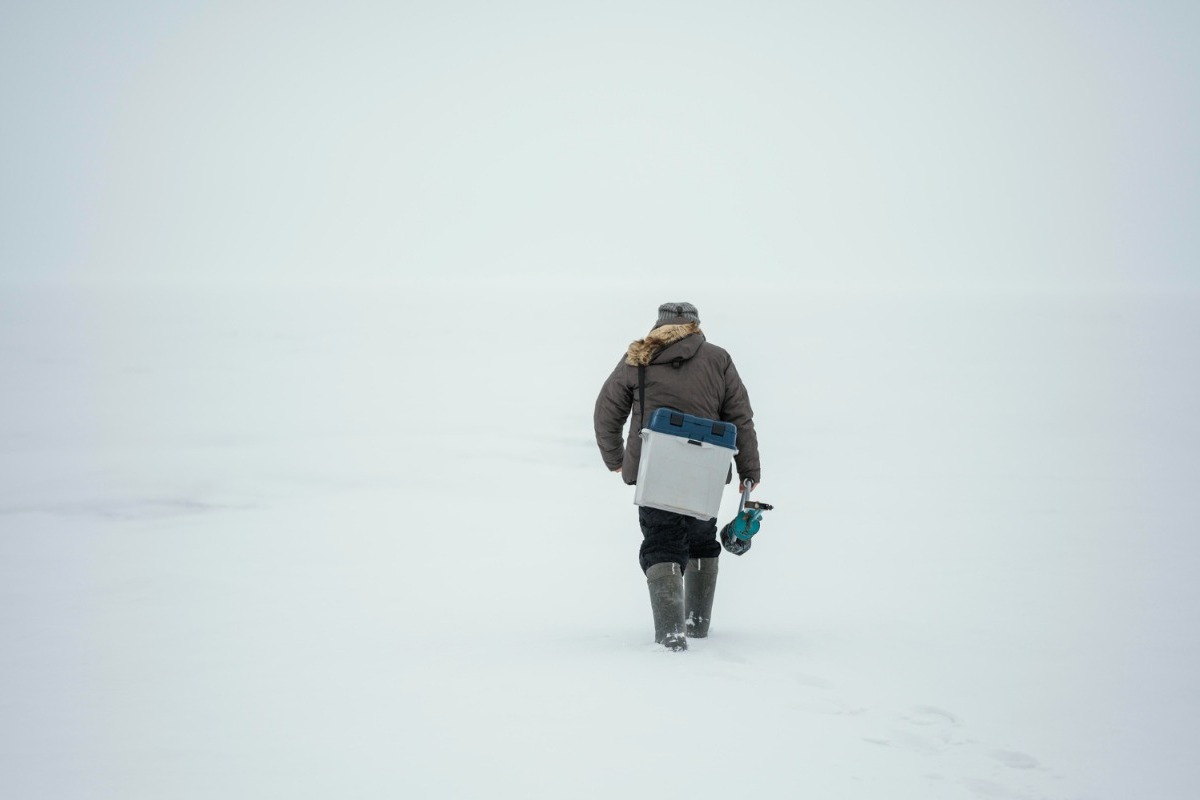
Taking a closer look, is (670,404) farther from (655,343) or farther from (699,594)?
(699,594)

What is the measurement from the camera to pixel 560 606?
5801mm

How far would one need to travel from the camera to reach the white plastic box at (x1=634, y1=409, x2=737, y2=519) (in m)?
4.27

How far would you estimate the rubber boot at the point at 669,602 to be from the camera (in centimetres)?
438

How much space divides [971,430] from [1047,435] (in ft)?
2.77

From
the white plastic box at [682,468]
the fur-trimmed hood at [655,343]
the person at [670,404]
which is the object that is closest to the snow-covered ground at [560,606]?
the person at [670,404]

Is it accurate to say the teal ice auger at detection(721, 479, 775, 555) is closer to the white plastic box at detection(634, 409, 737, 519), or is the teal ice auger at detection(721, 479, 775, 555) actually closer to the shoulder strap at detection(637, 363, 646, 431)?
the white plastic box at detection(634, 409, 737, 519)

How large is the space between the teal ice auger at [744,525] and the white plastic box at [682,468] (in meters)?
0.30

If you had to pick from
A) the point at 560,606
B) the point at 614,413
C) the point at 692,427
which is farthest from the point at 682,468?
the point at 560,606

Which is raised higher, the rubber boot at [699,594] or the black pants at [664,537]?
the black pants at [664,537]

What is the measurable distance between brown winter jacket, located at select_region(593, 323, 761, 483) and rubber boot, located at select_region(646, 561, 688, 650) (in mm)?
384

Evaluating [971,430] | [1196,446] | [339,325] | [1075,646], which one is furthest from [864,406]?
[339,325]

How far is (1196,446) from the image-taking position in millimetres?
11562

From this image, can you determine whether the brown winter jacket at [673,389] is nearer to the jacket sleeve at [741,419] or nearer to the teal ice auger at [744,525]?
the jacket sleeve at [741,419]

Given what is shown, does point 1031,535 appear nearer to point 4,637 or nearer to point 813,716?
point 813,716
